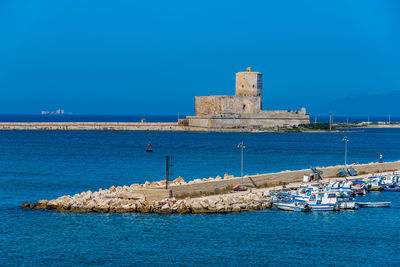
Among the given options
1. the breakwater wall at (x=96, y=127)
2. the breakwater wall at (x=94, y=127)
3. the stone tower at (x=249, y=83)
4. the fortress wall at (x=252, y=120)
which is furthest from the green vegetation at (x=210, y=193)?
the breakwater wall at (x=94, y=127)

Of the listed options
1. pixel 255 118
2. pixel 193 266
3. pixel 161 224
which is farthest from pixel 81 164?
pixel 255 118

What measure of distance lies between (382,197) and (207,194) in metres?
8.53

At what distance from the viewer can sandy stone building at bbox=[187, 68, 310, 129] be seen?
275ft

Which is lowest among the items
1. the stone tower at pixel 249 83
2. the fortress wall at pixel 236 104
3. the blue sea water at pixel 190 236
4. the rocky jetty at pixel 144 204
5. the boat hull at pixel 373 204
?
the blue sea water at pixel 190 236

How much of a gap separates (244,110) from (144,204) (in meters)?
62.2

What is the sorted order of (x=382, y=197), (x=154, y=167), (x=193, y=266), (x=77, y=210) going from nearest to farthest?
(x=193, y=266) < (x=77, y=210) < (x=382, y=197) < (x=154, y=167)

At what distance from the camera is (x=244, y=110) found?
84.4m

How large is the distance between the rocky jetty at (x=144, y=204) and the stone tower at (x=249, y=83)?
60.6 metres

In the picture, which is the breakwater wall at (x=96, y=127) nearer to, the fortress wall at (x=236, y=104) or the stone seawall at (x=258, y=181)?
the fortress wall at (x=236, y=104)

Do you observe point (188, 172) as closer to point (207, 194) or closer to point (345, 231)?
point (207, 194)

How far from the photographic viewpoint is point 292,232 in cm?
2080

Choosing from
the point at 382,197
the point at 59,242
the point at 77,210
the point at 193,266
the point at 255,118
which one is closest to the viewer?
the point at 193,266

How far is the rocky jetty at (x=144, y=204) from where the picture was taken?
74.6 feet

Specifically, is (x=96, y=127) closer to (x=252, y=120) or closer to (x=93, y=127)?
(x=93, y=127)
